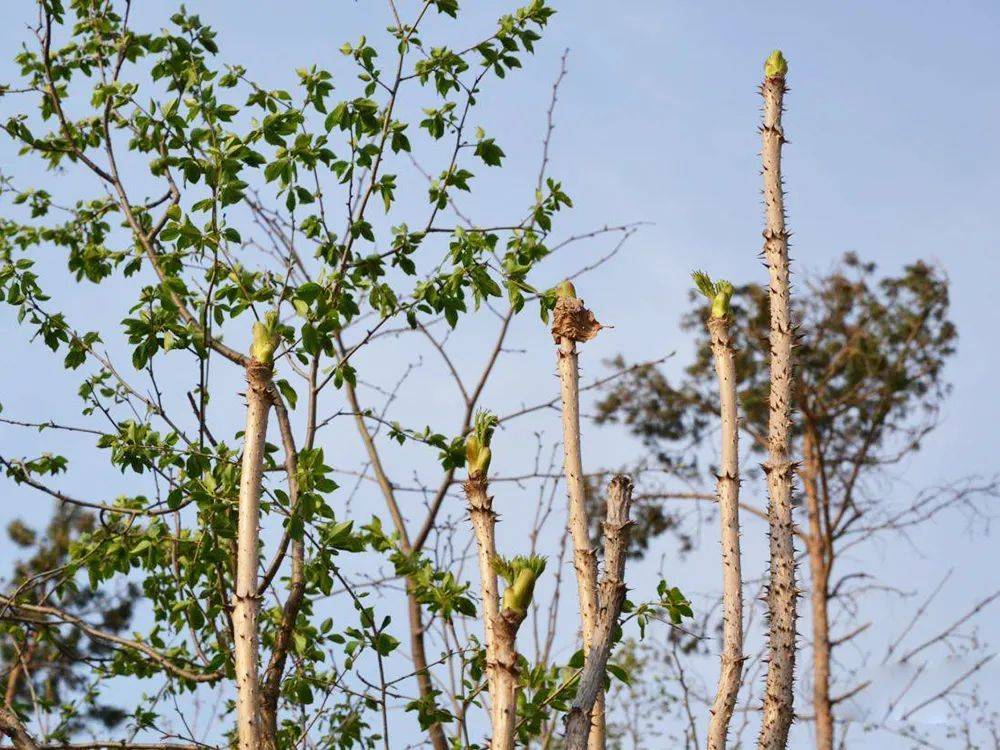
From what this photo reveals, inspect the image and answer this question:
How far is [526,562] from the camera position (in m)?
2.95

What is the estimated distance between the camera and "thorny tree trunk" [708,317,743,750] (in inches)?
151

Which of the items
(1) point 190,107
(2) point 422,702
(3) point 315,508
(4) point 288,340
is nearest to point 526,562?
(3) point 315,508

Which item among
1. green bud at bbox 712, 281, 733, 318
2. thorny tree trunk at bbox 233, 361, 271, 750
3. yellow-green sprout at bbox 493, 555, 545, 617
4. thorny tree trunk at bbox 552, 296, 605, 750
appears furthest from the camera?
green bud at bbox 712, 281, 733, 318

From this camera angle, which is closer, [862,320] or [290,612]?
[290,612]

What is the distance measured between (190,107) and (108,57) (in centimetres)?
143

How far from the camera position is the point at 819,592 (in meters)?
17.7

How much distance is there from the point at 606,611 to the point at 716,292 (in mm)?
1349

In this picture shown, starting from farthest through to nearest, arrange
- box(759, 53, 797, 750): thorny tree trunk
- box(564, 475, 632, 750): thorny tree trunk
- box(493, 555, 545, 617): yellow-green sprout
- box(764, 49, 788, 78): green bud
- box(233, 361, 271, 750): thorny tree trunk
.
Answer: box(764, 49, 788, 78): green bud, box(759, 53, 797, 750): thorny tree trunk, box(233, 361, 271, 750): thorny tree trunk, box(564, 475, 632, 750): thorny tree trunk, box(493, 555, 545, 617): yellow-green sprout

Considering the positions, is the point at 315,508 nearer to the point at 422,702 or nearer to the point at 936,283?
the point at 422,702

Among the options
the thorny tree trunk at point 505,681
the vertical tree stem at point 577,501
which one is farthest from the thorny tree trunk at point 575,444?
the thorny tree trunk at point 505,681

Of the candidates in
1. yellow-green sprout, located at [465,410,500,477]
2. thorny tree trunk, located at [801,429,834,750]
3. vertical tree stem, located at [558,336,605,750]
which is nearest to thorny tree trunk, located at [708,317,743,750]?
vertical tree stem, located at [558,336,605,750]

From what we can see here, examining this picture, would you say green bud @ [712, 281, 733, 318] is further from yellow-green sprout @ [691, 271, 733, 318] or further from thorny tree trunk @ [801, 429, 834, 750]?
thorny tree trunk @ [801, 429, 834, 750]

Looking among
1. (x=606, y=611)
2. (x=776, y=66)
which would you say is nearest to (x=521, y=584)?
(x=606, y=611)

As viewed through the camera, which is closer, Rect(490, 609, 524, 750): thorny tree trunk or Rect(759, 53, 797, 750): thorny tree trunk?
Rect(490, 609, 524, 750): thorny tree trunk
